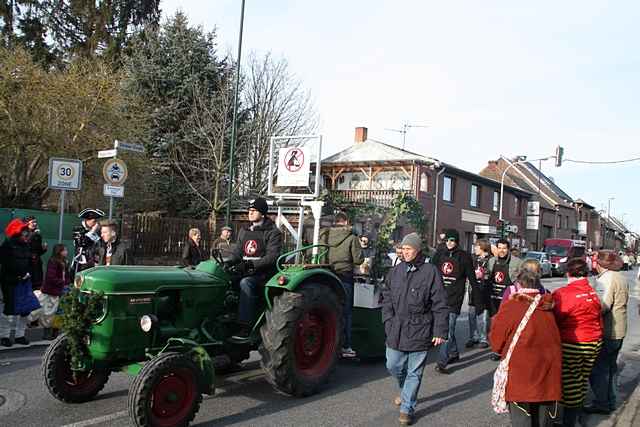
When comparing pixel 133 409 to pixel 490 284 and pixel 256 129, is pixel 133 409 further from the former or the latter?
pixel 256 129

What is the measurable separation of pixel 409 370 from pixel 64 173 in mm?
7341

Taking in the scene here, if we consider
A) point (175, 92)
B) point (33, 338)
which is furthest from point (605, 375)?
point (175, 92)

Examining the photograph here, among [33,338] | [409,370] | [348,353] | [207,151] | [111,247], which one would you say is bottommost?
[33,338]

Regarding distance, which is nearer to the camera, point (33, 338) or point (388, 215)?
point (33, 338)

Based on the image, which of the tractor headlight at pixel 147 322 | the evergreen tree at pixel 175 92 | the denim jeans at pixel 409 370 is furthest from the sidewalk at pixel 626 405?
the evergreen tree at pixel 175 92

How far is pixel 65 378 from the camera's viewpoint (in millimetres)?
4996

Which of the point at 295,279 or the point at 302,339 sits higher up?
the point at 295,279

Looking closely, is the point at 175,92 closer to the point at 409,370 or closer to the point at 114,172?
the point at 114,172

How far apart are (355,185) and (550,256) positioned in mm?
12462

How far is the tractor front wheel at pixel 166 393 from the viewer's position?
13.8 feet

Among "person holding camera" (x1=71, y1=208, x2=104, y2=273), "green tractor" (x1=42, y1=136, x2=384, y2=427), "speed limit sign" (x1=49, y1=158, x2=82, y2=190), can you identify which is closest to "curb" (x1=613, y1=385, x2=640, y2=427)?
"green tractor" (x1=42, y1=136, x2=384, y2=427)

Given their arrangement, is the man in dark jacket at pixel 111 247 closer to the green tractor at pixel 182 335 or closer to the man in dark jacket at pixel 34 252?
the man in dark jacket at pixel 34 252

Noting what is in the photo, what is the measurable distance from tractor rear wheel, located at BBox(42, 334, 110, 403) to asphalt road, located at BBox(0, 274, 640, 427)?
102 millimetres

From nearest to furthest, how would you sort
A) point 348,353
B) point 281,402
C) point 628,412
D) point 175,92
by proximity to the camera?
point 281,402
point 628,412
point 348,353
point 175,92
